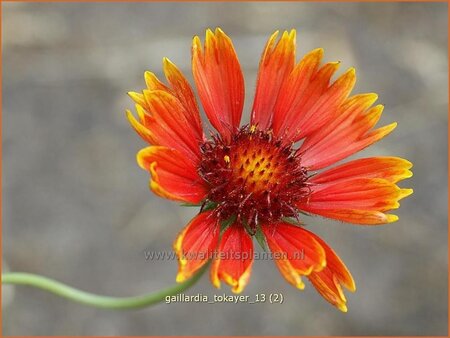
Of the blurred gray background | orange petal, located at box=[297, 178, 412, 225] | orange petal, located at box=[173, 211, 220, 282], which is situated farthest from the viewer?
the blurred gray background

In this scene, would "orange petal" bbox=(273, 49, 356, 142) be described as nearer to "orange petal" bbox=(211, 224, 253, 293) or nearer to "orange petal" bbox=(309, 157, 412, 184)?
"orange petal" bbox=(309, 157, 412, 184)

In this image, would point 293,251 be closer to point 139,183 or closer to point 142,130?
point 142,130

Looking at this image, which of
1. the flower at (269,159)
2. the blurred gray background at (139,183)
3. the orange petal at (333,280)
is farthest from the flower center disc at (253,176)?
the blurred gray background at (139,183)

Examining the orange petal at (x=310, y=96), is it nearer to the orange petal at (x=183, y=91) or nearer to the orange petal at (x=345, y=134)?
the orange petal at (x=345, y=134)

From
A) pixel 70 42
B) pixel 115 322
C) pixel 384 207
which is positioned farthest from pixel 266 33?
pixel 384 207

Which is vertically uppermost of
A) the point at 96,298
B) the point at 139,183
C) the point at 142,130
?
the point at 139,183

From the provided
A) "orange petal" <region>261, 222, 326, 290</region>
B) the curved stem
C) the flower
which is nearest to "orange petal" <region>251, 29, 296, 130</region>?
the flower

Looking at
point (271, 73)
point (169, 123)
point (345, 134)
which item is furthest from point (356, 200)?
point (169, 123)
